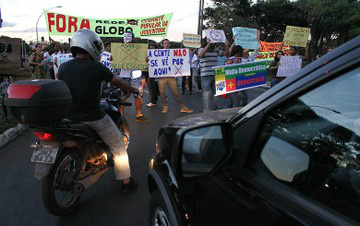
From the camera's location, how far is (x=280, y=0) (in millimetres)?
43594

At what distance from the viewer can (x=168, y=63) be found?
8.77 m

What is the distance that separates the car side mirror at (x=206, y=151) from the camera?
1.41 metres

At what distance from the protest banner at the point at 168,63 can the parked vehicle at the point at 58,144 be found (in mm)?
4940

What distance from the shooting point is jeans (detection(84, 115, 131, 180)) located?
3.30 metres

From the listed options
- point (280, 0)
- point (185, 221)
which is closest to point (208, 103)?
point (185, 221)

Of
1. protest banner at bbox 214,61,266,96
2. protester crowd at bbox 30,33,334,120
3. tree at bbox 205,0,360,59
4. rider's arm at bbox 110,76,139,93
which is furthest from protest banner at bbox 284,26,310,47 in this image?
tree at bbox 205,0,360,59

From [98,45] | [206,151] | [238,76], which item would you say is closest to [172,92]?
[238,76]

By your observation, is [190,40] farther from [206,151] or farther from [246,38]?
[206,151]

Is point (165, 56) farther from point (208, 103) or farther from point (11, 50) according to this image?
point (11, 50)

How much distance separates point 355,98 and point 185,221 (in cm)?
105

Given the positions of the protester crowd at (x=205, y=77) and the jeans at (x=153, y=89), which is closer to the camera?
the protester crowd at (x=205, y=77)

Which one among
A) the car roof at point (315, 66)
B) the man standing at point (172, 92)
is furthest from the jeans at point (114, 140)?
the man standing at point (172, 92)

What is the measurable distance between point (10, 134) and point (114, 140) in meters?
3.44

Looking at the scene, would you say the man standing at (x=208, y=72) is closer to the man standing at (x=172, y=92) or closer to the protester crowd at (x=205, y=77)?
the protester crowd at (x=205, y=77)
